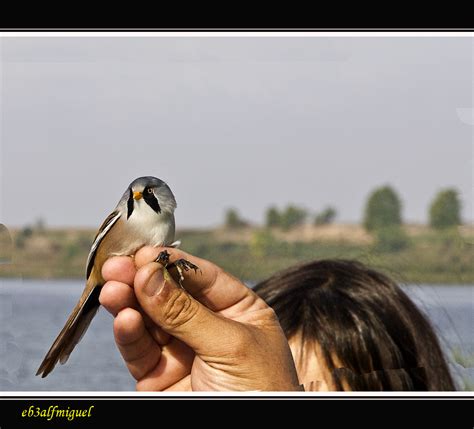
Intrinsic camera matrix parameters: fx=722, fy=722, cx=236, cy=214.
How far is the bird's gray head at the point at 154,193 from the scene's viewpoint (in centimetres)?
391

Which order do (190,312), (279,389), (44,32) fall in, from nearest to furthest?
(190,312)
(279,389)
(44,32)

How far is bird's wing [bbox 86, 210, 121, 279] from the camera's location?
4.15 metres

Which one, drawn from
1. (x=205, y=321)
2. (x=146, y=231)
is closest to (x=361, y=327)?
(x=205, y=321)

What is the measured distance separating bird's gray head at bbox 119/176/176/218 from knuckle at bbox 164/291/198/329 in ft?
2.00

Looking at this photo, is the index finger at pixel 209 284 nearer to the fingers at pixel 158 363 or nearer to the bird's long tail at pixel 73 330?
the fingers at pixel 158 363

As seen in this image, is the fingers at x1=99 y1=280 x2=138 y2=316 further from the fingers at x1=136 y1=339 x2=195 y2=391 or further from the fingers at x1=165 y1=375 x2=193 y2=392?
the fingers at x1=165 y1=375 x2=193 y2=392

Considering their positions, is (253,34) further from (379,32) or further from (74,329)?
(74,329)

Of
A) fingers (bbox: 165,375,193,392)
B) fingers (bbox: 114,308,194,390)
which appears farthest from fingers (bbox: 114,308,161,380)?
fingers (bbox: 165,375,193,392)

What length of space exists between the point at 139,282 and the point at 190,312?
29 cm

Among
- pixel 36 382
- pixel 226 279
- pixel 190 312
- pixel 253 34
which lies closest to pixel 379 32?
pixel 253 34

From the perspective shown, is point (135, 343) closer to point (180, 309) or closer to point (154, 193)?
point (180, 309)

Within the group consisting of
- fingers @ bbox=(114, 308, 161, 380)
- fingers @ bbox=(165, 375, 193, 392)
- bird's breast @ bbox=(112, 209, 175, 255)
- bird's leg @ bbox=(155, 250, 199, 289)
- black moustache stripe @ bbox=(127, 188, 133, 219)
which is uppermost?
black moustache stripe @ bbox=(127, 188, 133, 219)

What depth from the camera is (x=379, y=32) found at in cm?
401

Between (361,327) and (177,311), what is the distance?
5.20 ft
